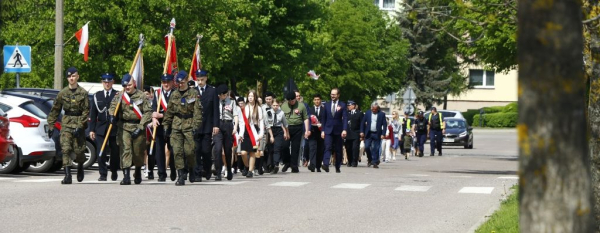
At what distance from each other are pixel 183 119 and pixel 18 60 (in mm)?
10988

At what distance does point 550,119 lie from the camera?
438 cm

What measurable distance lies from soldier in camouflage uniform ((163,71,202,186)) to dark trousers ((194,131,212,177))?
22.9 inches

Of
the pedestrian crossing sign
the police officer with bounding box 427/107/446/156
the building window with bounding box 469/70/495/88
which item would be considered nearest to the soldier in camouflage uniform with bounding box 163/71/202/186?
the pedestrian crossing sign

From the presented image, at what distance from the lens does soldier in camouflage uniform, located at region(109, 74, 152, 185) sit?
1805 cm

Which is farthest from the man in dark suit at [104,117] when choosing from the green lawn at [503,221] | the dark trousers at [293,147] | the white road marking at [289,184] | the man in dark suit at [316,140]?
the man in dark suit at [316,140]

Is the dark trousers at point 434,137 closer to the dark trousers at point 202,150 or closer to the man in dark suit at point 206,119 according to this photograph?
the dark trousers at point 202,150

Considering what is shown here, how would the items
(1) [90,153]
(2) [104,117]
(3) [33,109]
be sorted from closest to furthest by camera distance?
1. (2) [104,117]
2. (3) [33,109]
3. (1) [90,153]

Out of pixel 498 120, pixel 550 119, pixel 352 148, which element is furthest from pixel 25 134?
pixel 498 120

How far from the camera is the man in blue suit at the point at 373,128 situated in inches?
1165

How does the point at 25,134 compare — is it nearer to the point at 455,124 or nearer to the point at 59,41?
the point at 59,41

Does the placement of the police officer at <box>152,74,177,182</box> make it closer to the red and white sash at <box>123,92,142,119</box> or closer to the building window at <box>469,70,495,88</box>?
the red and white sash at <box>123,92,142,119</box>

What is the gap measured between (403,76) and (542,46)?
86312mm

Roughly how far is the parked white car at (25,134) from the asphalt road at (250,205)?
465 millimetres

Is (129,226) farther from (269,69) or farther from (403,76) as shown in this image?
(403,76)
